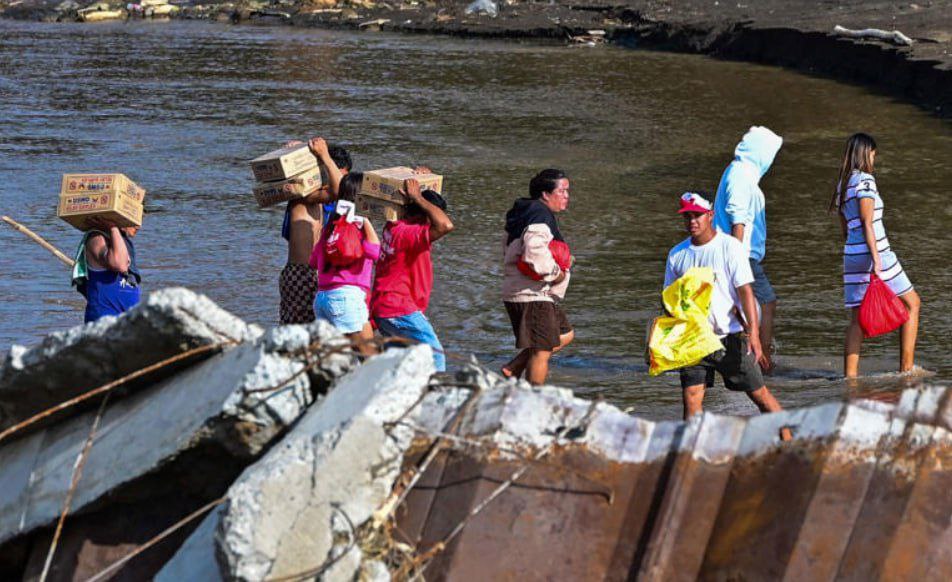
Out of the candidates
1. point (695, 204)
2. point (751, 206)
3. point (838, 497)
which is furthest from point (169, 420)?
point (751, 206)

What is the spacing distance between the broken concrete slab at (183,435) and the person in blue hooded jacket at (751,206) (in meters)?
4.39

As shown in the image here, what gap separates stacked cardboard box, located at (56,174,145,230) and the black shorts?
9.60 ft

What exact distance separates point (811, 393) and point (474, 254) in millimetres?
5008

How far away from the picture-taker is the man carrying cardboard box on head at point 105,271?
689cm

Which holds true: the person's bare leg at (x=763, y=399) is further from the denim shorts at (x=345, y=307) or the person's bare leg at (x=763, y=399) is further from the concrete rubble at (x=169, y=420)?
the concrete rubble at (x=169, y=420)

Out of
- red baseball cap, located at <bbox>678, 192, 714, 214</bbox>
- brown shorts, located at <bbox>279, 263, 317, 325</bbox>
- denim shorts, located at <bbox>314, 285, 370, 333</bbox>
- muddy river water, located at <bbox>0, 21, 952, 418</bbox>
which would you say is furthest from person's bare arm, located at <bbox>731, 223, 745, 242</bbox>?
brown shorts, located at <bbox>279, 263, 317, 325</bbox>

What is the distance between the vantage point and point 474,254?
12469 millimetres

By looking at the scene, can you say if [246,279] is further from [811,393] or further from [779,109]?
[779,109]

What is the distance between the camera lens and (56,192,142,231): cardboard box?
267 inches

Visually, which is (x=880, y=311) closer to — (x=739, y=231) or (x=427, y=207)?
(x=739, y=231)

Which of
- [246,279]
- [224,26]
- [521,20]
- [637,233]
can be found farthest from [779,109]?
[224,26]

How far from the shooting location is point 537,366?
772 centimetres

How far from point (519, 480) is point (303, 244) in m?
3.73

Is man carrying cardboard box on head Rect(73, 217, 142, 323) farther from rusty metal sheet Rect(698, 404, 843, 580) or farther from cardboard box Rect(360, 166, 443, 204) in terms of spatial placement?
rusty metal sheet Rect(698, 404, 843, 580)
